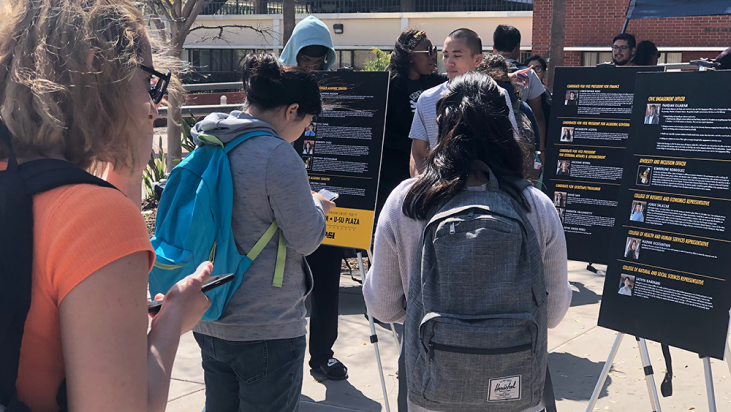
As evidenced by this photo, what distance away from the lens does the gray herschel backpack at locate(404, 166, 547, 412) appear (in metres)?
1.77

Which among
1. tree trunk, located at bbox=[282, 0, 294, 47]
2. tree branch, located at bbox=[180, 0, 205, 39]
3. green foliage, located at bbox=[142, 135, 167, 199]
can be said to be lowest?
green foliage, located at bbox=[142, 135, 167, 199]

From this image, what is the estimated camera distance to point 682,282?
2775 mm

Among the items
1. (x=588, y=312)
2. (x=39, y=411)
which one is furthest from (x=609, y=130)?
(x=39, y=411)

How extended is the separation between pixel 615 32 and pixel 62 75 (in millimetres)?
22119

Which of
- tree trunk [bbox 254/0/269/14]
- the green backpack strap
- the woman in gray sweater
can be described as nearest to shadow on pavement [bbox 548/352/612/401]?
the woman in gray sweater

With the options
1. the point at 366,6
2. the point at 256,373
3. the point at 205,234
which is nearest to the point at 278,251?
the point at 205,234

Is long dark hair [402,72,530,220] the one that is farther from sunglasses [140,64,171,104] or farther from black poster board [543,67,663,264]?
black poster board [543,67,663,264]

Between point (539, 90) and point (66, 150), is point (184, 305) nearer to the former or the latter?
point (66, 150)

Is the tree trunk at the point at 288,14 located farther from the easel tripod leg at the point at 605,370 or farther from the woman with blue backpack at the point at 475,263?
the woman with blue backpack at the point at 475,263

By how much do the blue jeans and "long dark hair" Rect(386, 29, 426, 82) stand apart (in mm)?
2560

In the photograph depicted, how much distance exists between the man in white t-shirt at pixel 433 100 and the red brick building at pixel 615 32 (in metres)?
17.0

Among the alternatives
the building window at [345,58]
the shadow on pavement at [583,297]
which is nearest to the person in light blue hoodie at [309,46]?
the shadow on pavement at [583,297]

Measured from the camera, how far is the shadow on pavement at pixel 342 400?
377cm

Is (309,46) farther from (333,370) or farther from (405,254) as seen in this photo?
(405,254)
